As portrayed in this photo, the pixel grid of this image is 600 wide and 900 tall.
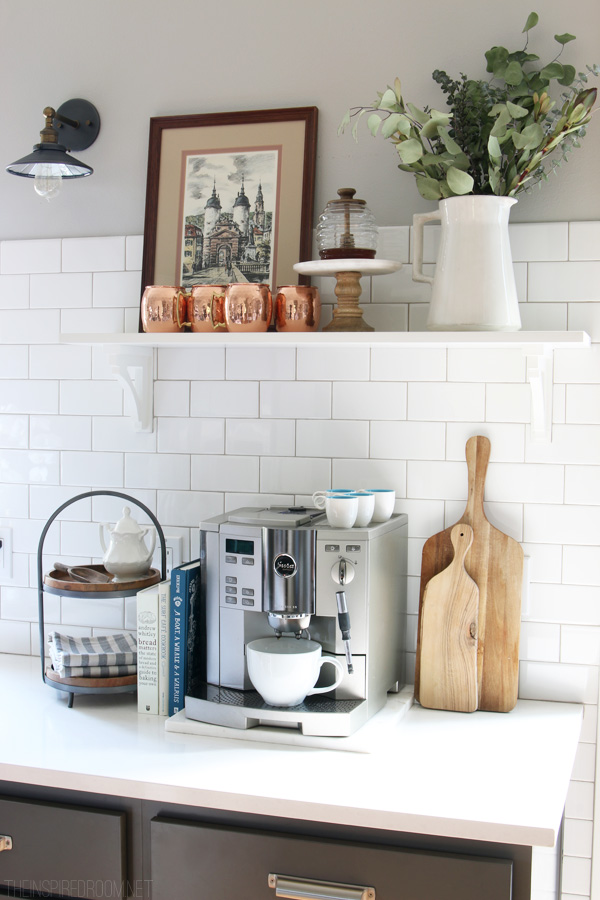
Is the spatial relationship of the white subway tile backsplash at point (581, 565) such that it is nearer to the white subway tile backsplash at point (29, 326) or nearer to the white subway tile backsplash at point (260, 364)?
the white subway tile backsplash at point (260, 364)

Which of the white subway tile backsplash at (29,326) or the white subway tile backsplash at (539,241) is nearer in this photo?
the white subway tile backsplash at (539,241)

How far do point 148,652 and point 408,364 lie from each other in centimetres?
75

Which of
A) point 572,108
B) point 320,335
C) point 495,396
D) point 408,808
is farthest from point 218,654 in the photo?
point 572,108

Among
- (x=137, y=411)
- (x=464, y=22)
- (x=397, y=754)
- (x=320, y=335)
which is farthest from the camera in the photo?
(x=137, y=411)

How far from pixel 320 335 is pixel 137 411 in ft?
1.73

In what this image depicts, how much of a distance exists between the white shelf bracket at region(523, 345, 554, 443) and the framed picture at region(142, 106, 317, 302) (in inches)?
19.8

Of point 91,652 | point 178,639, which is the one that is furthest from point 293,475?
point 91,652

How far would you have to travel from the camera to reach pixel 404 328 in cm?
176

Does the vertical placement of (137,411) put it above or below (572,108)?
below

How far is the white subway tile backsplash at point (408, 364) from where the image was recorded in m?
1.75

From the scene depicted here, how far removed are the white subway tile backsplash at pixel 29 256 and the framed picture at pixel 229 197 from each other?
0.82 ft

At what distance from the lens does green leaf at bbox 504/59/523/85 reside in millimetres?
1554

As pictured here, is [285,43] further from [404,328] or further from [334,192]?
[404,328]

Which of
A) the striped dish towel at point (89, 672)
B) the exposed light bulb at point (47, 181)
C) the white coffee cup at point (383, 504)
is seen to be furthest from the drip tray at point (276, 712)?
the exposed light bulb at point (47, 181)
